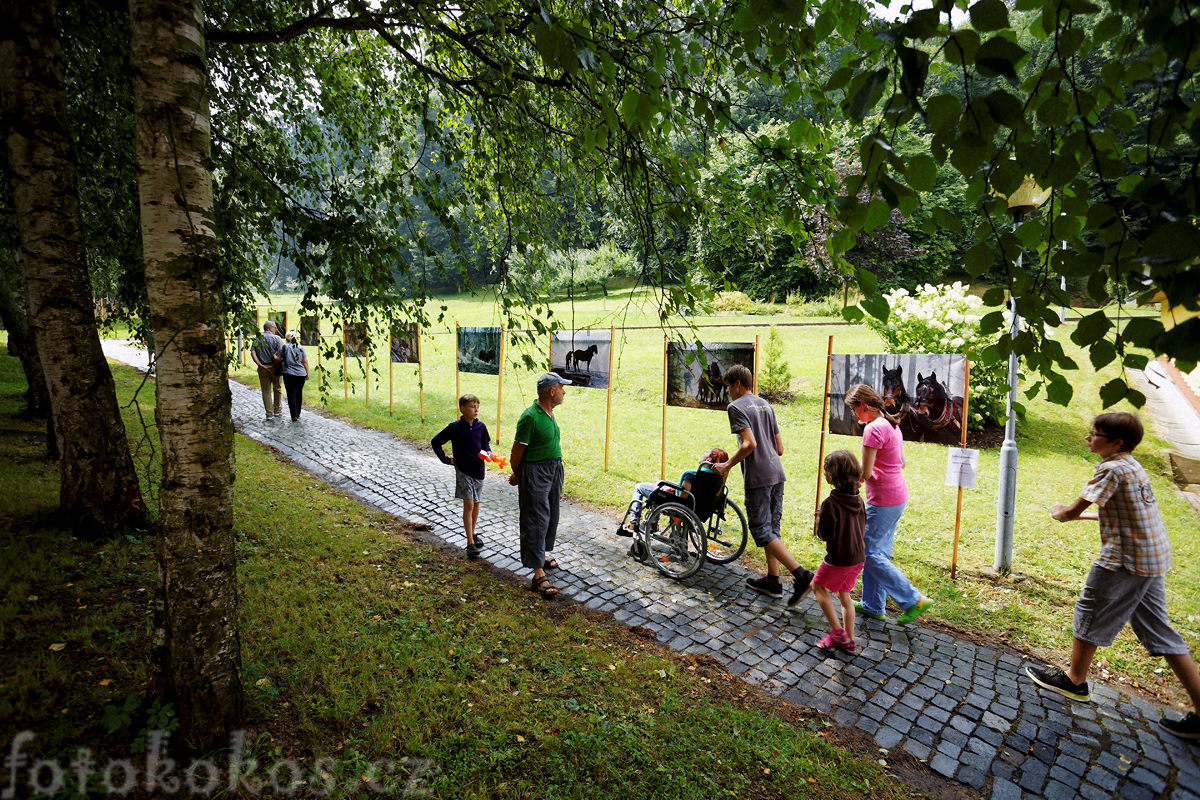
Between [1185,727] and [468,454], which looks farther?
[468,454]

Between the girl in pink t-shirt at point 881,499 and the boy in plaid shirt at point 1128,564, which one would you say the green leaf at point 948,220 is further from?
the girl in pink t-shirt at point 881,499

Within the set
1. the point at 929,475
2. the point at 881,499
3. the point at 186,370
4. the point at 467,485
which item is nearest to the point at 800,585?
the point at 881,499

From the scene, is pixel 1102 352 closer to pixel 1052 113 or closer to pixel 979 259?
pixel 979 259

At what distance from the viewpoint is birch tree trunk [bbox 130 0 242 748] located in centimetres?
210

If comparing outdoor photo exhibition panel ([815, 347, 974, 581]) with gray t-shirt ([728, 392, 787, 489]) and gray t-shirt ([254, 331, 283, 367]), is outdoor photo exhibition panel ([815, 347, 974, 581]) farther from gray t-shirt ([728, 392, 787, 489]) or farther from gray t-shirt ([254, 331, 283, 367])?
gray t-shirt ([254, 331, 283, 367])

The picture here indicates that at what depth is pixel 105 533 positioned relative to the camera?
4.47 metres

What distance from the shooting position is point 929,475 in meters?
→ 8.48

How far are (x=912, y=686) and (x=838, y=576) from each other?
0.82 metres

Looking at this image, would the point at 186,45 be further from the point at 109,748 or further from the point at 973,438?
the point at 973,438

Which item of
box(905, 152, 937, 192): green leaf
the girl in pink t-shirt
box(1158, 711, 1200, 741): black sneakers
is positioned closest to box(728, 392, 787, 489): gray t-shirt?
the girl in pink t-shirt

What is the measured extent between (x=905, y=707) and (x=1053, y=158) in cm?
347

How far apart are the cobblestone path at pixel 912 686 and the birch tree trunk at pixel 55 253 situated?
10.4 ft

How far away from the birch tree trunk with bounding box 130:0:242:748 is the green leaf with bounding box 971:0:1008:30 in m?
2.68

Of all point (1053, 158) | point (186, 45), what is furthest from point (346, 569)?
point (1053, 158)
